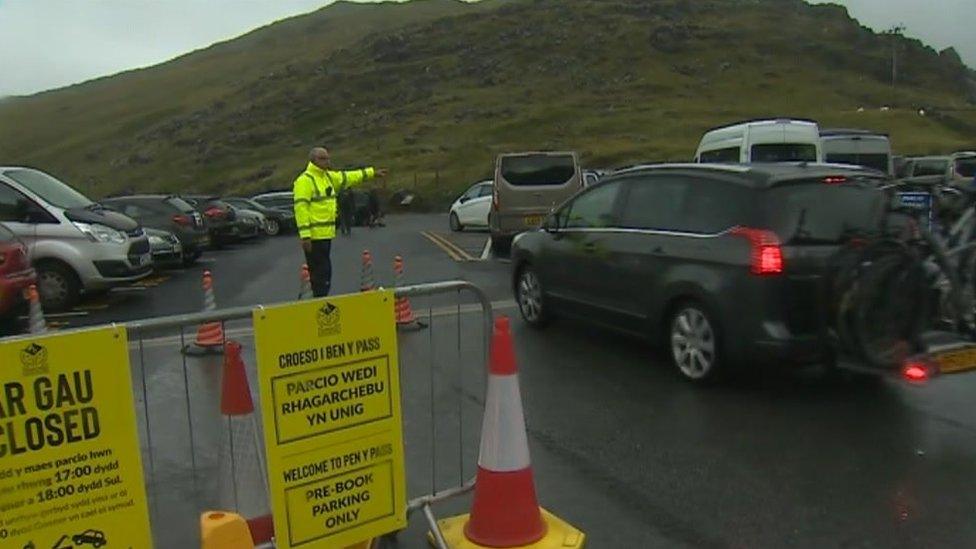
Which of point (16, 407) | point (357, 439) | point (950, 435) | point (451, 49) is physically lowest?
point (950, 435)

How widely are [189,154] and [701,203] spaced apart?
244ft

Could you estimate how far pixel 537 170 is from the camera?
56.1 ft

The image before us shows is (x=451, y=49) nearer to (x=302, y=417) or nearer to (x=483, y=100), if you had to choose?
(x=483, y=100)

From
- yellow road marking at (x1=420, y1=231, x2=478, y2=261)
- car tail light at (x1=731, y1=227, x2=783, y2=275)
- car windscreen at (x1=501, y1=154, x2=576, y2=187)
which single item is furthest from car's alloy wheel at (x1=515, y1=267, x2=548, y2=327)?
car windscreen at (x1=501, y1=154, x2=576, y2=187)

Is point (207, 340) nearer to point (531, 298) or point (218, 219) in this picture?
point (531, 298)

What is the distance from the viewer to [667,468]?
5.16m

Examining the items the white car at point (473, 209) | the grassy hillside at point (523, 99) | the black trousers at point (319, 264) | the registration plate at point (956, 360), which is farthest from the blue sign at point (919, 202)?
the grassy hillside at point (523, 99)

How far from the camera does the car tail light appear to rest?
615 centimetres

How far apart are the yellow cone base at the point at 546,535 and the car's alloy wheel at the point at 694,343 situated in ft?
9.05

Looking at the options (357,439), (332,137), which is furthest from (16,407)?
(332,137)

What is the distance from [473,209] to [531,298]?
16945 millimetres

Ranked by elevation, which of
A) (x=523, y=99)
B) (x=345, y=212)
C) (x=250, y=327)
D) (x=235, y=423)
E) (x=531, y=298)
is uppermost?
(x=523, y=99)

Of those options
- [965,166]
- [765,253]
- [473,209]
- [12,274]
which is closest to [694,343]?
[765,253]

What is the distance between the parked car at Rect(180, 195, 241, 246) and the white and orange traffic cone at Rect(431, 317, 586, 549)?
62.4 feet
